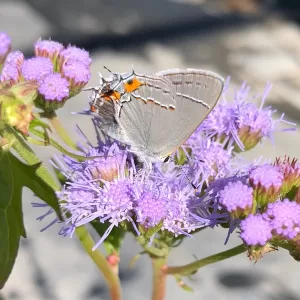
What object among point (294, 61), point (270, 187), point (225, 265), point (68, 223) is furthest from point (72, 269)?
point (294, 61)

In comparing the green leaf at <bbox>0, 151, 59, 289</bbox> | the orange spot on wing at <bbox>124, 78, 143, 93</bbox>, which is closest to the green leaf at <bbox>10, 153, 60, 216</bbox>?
the green leaf at <bbox>0, 151, 59, 289</bbox>

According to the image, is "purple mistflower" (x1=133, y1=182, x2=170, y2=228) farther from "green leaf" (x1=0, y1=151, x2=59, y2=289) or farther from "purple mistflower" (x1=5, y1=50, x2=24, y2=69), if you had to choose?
"purple mistflower" (x1=5, y1=50, x2=24, y2=69)

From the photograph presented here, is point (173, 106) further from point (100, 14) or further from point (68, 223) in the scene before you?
point (100, 14)

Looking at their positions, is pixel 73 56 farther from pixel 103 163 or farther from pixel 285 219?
pixel 285 219

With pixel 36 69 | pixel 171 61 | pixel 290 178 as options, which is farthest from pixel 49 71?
pixel 171 61

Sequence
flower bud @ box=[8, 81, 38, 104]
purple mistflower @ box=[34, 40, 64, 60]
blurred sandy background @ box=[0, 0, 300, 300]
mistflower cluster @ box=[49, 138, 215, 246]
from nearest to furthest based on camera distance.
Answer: flower bud @ box=[8, 81, 38, 104], mistflower cluster @ box=[49, 138, 215, 246], purple mistflower @ box=[34, 40, 64, 60], blurred sandy background @ box=[0, 0, 300, 300]

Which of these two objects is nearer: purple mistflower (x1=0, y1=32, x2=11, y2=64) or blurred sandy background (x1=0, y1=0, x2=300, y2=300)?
purple mistflower (x1=0, y1=32, x2=11, y2=64)
